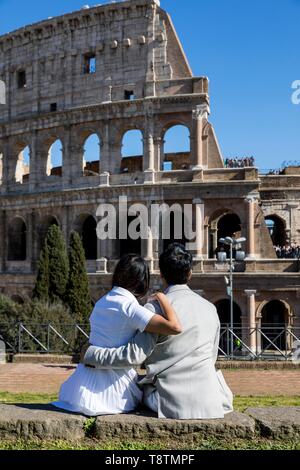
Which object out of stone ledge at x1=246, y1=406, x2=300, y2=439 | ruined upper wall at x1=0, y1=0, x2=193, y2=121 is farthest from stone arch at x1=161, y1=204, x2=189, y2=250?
stone ledge at x1=246, y1=406, x2=300, y2=439

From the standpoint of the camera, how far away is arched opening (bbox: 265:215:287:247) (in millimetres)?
37019

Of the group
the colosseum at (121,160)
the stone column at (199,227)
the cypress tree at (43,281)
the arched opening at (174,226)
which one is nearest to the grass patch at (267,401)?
the colosseum at (121,160)

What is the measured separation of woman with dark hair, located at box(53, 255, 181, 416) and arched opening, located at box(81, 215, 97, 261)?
28.9 m

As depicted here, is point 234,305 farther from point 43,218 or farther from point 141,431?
point 141,431

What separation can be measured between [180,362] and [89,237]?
30063 millimetres

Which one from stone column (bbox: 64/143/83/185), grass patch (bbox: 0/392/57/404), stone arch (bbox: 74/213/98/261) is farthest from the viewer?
stone arch (bbox: 74/213/98/261)

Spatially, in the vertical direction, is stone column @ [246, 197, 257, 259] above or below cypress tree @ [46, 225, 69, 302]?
above

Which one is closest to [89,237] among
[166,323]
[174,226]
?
[174,226]

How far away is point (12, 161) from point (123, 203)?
9.13 metres

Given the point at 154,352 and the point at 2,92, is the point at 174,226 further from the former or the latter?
the point at 154,352

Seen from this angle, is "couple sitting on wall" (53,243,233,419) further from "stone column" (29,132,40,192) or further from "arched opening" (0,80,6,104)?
"arched opening" (0,80,6,104)

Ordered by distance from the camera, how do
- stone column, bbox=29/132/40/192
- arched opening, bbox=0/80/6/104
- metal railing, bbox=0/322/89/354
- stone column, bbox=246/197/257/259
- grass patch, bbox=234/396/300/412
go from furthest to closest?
arched opening, bbox=0/80/6/104
stone column, bbox=29/132/40/192
stone column, bbox=246/197/257/259
metal railing, bbox=0/322/89/354
grass patch, bbox=234/396/300/412

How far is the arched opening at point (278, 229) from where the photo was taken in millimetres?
37019

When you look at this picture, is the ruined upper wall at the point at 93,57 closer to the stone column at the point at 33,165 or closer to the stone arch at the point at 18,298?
the stone column at the point at 33,165
